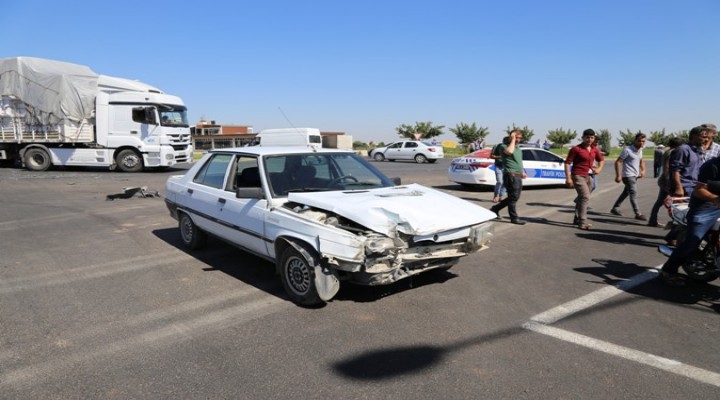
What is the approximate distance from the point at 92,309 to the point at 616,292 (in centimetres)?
509

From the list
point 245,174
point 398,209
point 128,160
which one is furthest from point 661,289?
point 128,160

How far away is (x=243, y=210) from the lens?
15.9ft

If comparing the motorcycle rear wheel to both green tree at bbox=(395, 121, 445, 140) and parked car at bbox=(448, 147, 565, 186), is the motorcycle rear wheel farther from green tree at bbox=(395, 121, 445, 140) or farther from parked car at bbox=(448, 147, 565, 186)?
green tree at bbox=(395, 121, 445, 140)

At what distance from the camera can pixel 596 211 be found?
9.95m

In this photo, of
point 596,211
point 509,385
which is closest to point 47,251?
point 509,385

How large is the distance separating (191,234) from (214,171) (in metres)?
1.03

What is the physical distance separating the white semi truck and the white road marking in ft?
56.7

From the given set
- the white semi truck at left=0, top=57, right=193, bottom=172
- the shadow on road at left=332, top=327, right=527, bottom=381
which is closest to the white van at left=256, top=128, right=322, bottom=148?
the white semi truck at left=0, top=57, right=193, bottom=172

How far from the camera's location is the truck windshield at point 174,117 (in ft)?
60.1

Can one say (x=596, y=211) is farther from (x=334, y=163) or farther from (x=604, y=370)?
(x=604, y=370)

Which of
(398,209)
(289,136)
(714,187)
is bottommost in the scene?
(398,209)

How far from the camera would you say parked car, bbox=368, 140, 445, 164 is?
30000 millimetres

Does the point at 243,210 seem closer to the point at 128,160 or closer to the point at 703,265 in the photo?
the point at 703,265

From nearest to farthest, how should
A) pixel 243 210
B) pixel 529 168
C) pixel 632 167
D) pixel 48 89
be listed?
pixel 243 210, pixel 632 167, pixel 529 168, pixel 48 89
